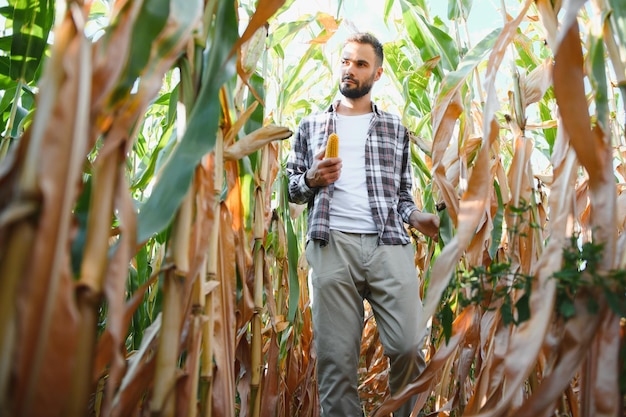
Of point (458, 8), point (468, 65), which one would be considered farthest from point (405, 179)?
point (468, 65)

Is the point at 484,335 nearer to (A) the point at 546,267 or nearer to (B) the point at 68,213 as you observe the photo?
(A) the point at 546,267

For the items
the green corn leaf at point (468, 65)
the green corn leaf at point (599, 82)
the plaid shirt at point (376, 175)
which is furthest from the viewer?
the plaid shirt at point (376, 175)

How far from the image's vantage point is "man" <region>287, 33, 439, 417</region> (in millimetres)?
1422

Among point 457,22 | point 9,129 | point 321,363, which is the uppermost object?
point 457,22

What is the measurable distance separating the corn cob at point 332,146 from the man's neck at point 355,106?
1.08 ft

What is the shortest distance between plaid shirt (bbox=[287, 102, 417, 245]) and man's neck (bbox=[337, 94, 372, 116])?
27 millimetres

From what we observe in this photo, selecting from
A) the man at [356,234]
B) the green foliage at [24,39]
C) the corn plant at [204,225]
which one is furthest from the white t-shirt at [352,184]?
the green foliage at [24,39]

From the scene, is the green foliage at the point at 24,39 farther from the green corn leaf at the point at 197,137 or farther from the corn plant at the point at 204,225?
the green corn leaf at the point at 197,137

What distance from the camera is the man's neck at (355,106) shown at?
169cm

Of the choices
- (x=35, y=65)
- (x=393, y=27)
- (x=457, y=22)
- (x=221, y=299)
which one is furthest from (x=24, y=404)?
(x=393, y=27)

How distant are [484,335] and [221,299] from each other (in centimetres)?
53

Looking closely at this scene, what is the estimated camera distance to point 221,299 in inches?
31.8

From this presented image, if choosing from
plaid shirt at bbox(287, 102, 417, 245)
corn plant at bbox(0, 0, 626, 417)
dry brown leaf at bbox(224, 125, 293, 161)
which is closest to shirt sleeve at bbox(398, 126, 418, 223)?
plaid shirt at bbox(287, 102, 417, 245)

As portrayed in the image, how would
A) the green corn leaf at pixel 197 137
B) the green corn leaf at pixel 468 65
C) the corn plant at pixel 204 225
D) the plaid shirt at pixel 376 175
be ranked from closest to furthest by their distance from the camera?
1. the corn plant at pixel 204 225
2. the green corn leaf at pixel 197 137
3. the green corn leaf at pixel 468 65
4. the plaid shirt at pixel 376 175
